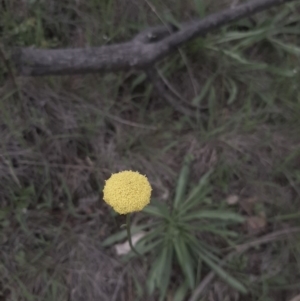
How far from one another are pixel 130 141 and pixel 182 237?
1.62 feet

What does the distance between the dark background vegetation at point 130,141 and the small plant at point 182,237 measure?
0.07 m

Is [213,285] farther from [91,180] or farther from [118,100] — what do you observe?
[118,100]

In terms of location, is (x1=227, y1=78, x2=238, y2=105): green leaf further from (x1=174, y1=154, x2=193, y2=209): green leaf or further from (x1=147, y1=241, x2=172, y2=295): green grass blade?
(x1=147, y1=241, x2=172, y2=295): green grass blade

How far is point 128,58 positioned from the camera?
2025 millimetres

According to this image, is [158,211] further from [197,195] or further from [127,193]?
[127,193]

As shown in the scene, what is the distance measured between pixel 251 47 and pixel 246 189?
30.0 inches

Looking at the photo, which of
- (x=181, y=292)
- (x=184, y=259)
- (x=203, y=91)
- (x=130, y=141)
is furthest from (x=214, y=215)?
(x=203, y=91)

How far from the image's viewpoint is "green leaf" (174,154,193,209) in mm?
2008

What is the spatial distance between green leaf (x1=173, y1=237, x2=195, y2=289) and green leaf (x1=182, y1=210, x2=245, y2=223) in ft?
0.34

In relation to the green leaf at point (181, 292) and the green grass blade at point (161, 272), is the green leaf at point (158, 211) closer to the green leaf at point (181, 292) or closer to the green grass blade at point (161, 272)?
the green grass blade at point (161, 272)

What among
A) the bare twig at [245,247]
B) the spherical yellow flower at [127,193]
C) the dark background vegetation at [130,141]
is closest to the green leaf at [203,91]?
the dark background vegetation at [130,141]

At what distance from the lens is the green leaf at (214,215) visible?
1.94 m

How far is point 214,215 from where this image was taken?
6.40ft

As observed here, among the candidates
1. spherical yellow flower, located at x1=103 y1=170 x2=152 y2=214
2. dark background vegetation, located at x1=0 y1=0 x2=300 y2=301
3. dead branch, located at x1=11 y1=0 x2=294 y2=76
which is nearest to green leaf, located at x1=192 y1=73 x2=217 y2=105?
dark background vegetation, located at x1=0 y1=0 x2=300 y2=301
